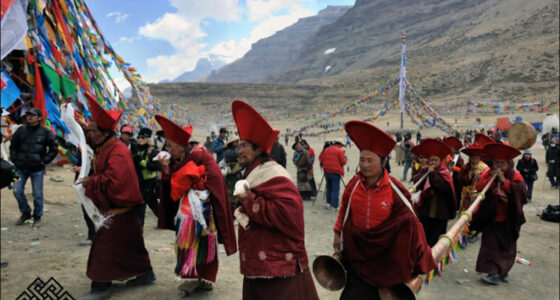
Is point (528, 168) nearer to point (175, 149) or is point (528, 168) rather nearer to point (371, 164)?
point (371, 164)

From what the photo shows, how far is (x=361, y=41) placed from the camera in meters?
142

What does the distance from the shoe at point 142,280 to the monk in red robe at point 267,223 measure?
6.23 feet

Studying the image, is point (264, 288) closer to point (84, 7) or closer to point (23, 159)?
point (23, 159)

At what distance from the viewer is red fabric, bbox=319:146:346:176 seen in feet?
27.1

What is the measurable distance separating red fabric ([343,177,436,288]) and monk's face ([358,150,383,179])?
0.67 feet

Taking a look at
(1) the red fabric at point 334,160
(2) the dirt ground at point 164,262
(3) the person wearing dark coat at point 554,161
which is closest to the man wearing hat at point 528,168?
(2) the dirt ground at point 164,262

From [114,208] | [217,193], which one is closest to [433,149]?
[217,193]

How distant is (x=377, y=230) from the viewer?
8.23 ft

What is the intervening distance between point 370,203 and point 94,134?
2.76 metres

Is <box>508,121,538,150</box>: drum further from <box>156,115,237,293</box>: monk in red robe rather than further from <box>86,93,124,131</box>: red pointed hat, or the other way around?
<box>86,93,124,131</box>: red pointed hat

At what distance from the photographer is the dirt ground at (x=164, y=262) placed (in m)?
3.92

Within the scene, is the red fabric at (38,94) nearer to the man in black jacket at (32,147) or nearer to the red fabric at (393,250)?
the man in black jacket at (32,147)

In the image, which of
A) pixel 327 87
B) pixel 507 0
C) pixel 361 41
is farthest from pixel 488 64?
pixel 361 41

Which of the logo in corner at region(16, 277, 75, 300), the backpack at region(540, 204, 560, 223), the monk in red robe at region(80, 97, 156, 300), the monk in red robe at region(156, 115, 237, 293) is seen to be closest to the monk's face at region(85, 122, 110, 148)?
the monk in red robe at region(80, 97, 156, 300)
